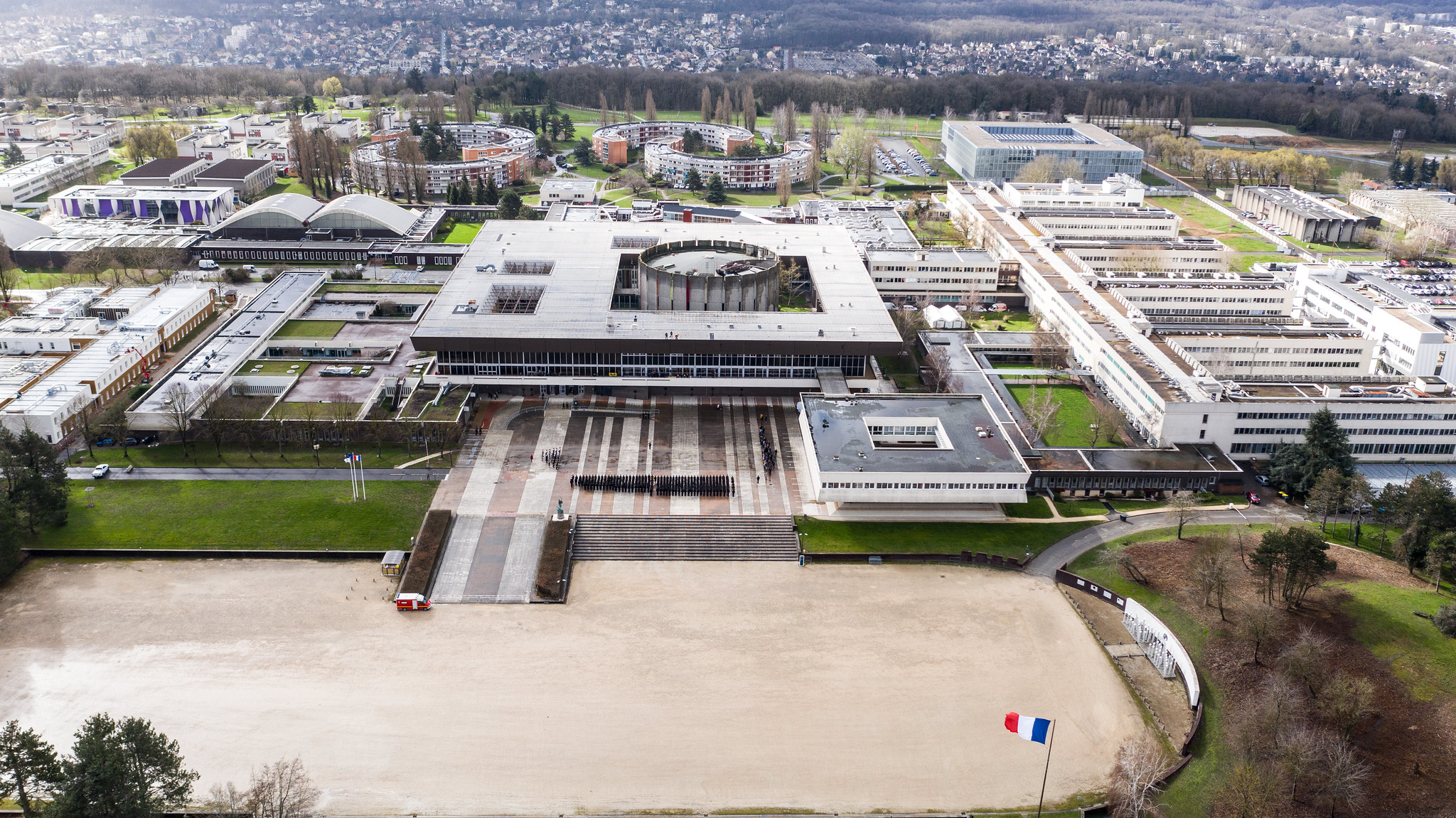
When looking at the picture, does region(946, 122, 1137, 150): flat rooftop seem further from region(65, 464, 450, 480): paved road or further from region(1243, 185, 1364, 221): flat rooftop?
region(65, 464, 450, 480): paved road

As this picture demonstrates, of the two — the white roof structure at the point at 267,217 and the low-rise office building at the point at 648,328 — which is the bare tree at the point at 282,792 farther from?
the white roof structure at the point at 267,217

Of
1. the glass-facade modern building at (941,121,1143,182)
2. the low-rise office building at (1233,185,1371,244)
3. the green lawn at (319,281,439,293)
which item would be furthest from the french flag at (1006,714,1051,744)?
the glass-facade modern building at (941,121,1143,182)

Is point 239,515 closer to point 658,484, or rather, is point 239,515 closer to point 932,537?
point 658,484

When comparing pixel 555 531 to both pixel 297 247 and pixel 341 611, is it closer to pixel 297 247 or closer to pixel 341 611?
pixel 341 611

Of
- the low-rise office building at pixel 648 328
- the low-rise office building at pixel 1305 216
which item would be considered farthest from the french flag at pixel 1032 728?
the low-rise office building at pixel 1305 216

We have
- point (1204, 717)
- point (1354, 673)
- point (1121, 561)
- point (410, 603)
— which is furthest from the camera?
point (1121, 561)

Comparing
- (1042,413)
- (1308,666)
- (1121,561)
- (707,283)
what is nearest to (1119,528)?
(1121,561)
